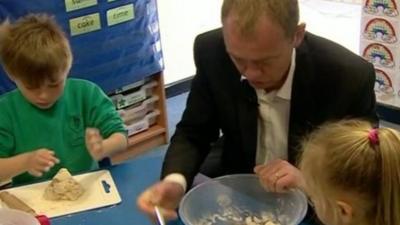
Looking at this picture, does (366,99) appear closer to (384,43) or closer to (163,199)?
(163,199)

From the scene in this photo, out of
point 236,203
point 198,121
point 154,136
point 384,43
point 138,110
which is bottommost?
point 154,136

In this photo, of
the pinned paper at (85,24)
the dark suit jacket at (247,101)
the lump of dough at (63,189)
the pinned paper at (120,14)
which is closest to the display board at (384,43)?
the pinned paper at (120,14)

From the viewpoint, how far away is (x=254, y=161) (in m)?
1.58

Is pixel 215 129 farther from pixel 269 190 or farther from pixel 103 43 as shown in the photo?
pixel 103 43

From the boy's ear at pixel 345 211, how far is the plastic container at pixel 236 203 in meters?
0.28

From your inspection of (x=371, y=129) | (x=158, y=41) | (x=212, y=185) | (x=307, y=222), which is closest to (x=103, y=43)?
(x=158, y=41)

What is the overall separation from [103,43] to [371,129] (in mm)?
1826

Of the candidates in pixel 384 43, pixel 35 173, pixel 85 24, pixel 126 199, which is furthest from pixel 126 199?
pixel 384 43

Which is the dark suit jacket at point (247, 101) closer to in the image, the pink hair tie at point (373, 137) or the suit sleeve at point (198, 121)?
the suit sleeve at point (198, 121)

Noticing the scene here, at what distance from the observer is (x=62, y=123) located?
1.67m

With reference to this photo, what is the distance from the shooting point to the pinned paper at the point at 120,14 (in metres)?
2.62

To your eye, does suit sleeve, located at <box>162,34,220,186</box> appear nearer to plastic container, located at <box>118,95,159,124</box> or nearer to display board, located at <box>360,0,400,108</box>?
plastic container, located at <box>118,95,159,124</box>

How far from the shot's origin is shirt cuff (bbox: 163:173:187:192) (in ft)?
4.52

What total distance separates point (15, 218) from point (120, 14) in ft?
5.29
